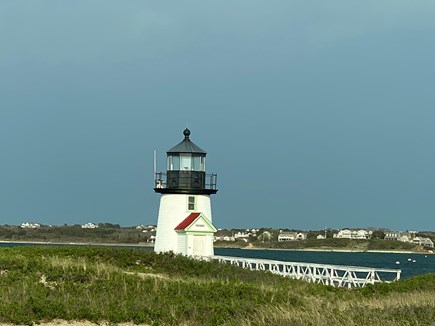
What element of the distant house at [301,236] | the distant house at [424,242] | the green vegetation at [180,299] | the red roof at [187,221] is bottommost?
the green vegetation at [180,299]

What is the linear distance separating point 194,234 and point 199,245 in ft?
1.97

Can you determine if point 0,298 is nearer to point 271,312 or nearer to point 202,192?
point 271,312

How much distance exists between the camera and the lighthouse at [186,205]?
115 feet

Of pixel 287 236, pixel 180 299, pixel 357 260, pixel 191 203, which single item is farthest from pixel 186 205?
pixel 287 236

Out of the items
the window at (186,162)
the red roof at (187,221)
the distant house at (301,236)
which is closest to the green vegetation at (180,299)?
the red roof at (187,221)

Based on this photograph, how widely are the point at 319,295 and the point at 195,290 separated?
3.52 meters

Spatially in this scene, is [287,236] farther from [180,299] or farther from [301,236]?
[180,299]

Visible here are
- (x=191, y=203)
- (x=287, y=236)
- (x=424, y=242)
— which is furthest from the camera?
(x=424, y=242)

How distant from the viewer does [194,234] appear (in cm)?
3497

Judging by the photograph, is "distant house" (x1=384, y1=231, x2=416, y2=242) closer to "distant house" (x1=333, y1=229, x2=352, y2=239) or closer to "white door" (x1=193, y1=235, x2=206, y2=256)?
"distant house" (x1=333, y1=229, x2=352, y2=239)

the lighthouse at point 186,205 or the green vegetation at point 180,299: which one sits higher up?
the lighthouse at point 186,205

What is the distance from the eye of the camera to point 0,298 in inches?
634

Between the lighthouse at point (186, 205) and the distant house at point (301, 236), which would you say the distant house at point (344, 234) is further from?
the lighthouse at point (186, 205)

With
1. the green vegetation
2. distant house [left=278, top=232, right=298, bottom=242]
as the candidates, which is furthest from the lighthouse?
distant house [left=278, top=232, right=298, bottom=242]
